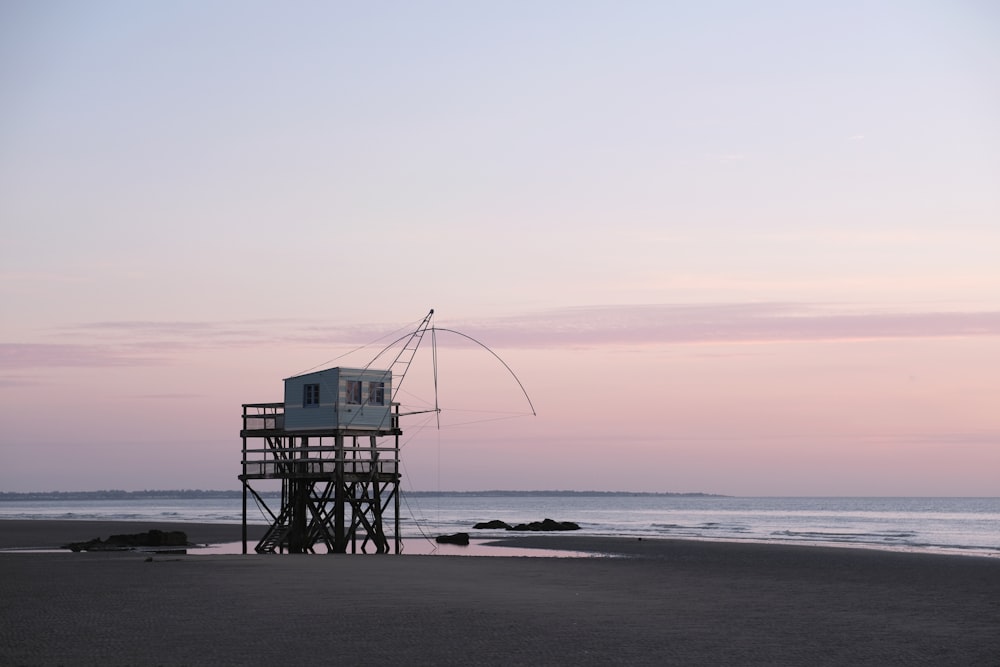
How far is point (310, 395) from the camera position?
42.6 metres

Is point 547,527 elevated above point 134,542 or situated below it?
below

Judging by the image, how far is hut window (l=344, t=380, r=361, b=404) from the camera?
139ft

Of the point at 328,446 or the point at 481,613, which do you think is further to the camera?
the point at 328,446

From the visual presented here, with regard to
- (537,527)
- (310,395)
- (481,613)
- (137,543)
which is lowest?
(537,527)

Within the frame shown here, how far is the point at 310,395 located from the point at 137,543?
1128 cm

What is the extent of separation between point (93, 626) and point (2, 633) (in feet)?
4.70

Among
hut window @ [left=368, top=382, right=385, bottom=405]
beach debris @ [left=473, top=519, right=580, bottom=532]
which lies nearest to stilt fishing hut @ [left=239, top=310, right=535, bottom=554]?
hut window @ [left=368, top=382, right=385, bottom=405]

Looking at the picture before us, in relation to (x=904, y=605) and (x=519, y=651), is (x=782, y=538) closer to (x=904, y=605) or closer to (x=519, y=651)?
(x=904, y=605)

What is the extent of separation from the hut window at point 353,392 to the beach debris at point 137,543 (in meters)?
9.40

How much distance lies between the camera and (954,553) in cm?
4669

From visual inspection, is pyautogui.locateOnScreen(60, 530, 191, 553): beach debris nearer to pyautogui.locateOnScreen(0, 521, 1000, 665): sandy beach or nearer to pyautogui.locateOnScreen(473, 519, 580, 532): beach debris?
pyautogui.locateOnScreen(0, 521, 1000, 665): sandy beach

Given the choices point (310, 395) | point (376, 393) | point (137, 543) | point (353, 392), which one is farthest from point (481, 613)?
point (137, 543)

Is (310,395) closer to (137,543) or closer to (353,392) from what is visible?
(353,392)

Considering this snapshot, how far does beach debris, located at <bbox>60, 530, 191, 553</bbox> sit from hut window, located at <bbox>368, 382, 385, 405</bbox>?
9.77 m
